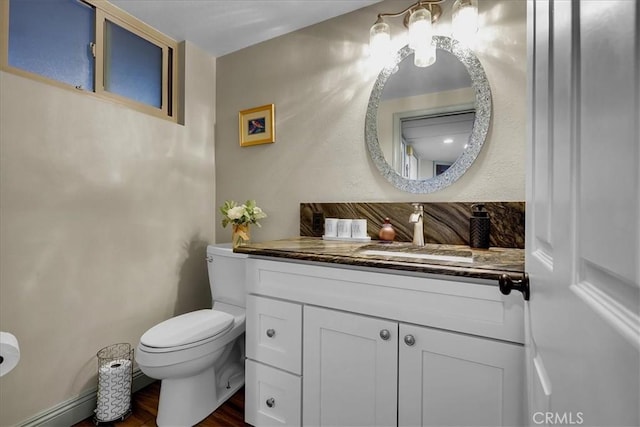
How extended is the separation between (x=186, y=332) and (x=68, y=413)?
0.74 meters

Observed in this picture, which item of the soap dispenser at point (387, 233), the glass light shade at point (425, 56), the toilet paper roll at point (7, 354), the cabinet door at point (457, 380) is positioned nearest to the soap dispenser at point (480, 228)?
the soap dispenser at point (387, 233)

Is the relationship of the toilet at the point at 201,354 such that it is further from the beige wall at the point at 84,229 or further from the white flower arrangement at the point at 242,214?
the beige wall at the point at 84,229

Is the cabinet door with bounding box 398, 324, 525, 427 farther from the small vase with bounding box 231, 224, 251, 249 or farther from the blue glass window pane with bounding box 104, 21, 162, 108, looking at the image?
the blue glass window pane with bounding box 104, 21, 162, 108

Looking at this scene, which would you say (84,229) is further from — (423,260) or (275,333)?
(423,260)

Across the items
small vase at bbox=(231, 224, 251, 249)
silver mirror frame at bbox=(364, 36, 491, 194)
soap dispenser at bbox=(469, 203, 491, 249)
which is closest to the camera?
soap dispenser at bbox=(469, 203, 491, 249)

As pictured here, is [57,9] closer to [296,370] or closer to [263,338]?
[263,338]

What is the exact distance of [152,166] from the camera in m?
1.96

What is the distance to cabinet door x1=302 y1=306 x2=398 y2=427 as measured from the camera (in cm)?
111

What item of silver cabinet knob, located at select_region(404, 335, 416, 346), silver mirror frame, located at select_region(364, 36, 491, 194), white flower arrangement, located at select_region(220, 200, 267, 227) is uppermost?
silver mirror frame, located at select_region(364, 36, 491, 194)

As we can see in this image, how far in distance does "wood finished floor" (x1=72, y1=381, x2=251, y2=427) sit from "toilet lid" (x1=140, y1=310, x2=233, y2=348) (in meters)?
0.47

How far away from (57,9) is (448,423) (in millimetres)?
2606

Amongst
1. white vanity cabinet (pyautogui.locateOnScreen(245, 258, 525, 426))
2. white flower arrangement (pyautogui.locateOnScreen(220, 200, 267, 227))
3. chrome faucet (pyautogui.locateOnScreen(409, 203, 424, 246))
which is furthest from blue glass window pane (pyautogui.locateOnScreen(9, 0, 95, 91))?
chrome faucet (pyautogui.locateOnScreen(409, 203, 424, 246))

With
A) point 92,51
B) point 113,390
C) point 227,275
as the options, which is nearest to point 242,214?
point 227,275

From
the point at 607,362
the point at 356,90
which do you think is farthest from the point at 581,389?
the point at 356,90
